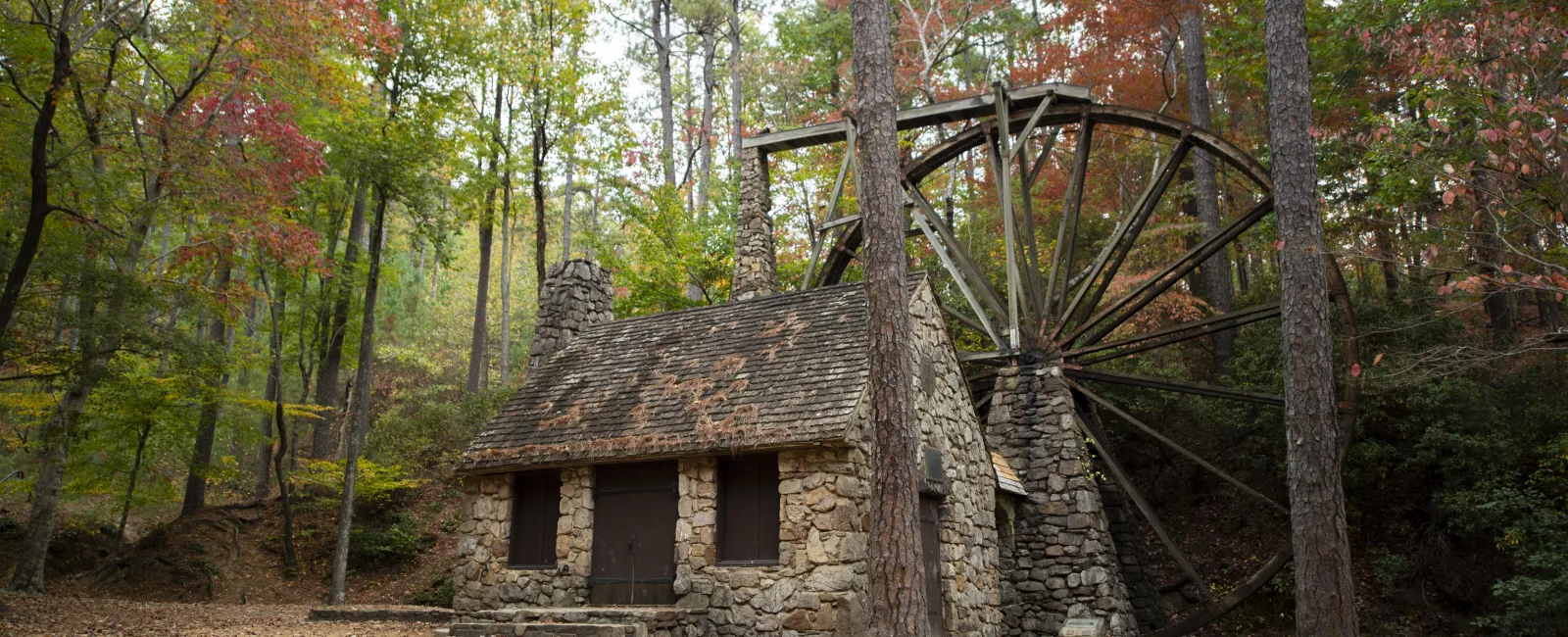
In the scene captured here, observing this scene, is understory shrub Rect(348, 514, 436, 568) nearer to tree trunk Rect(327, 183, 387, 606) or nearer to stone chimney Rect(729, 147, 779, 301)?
tree trunk Rect(327, 183, 387, 606)

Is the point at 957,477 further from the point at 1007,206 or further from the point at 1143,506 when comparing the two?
the point at 1007,206

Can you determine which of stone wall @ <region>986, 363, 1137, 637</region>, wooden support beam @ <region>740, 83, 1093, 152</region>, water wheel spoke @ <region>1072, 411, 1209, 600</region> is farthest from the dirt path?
wooden support beam @ <region>740, 83, 1093, 152</region>

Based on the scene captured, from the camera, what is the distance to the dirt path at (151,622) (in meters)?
9.90

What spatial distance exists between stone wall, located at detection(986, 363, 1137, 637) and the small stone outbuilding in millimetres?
944

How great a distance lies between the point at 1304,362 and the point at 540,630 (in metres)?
7.53

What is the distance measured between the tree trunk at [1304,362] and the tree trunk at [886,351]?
4401 mm

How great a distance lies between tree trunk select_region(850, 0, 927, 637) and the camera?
6.94 metres

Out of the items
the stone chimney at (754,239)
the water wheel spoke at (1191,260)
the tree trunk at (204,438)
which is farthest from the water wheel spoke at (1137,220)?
the tree trunk at (204,438)

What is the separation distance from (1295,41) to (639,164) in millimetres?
15038

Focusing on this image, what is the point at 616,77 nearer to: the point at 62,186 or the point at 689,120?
the point at 689,120

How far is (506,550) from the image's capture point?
10.4 metres

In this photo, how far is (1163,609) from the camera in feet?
43.2

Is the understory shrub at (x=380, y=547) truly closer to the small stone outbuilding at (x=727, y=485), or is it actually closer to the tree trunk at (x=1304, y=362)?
the small stone outbuilding at (x=727, y=485)

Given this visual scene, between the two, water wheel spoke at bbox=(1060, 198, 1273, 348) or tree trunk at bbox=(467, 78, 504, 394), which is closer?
water wheel spoke at bbox=(1060, 198, 1273, 348)
